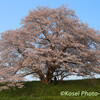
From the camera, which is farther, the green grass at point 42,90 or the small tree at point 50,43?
the small tree at point 50,43

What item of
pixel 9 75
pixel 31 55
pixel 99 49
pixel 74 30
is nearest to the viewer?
pixel 31 55

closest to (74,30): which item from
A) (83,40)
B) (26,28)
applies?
(83,40)

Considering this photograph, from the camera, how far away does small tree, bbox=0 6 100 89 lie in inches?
910

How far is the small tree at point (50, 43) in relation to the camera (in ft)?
75.9

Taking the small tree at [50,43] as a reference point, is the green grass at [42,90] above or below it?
below

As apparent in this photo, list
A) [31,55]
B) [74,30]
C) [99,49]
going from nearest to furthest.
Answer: [31,55]
[74,30]
[99,49]

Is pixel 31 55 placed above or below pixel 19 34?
below

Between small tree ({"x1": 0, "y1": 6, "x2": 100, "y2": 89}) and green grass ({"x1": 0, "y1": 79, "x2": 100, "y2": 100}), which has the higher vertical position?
small tree ({"x1": 0, "y1": 6, "x2": 100, "y2": 89})

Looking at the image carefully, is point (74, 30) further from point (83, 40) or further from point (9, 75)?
point (9, 75)

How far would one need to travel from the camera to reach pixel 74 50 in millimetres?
25188

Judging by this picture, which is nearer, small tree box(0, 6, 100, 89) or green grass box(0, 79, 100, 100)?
green grass box(0, 79, 100, 100)

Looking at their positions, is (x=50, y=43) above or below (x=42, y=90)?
above

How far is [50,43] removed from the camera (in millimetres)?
23750

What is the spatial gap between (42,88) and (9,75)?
485 cm
